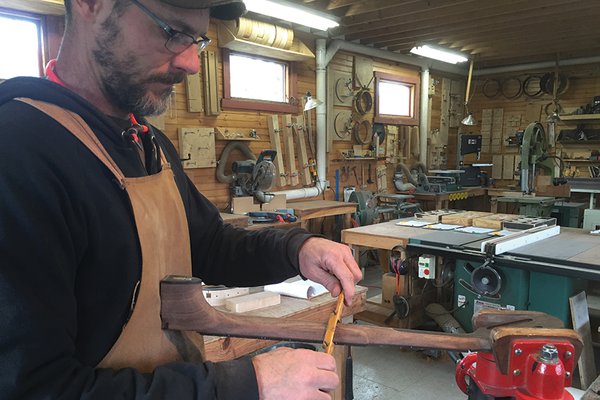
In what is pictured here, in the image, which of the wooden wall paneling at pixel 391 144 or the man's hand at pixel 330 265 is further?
the wooden wall paneling at pixel 391 144

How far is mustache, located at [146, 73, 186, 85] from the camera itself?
862 mm

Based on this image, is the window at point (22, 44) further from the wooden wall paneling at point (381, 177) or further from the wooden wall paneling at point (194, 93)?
the wooden wall paneling at point (381, 177)

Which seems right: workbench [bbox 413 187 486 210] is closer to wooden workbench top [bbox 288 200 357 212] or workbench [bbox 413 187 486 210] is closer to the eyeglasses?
wooden workbench top [bbox 288 200 357 212]

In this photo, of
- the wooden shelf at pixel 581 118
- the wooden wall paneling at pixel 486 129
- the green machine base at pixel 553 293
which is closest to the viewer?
the green machine base at pixel 553 293

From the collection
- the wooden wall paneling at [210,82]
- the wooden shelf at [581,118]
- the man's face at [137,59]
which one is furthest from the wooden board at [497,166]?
the man's face at [137,59]

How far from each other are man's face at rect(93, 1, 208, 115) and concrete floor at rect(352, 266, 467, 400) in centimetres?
238

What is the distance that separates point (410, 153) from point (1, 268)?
6998 millimetres

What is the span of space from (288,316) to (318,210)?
3.16 meters

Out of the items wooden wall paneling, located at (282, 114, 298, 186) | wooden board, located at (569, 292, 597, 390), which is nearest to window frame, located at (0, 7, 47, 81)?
wooden wall paneling, located at (282, 114, 298, 186)

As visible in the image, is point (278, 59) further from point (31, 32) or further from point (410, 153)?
point (410, 153)

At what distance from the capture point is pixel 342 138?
5.91m

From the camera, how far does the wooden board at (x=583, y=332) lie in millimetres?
2469

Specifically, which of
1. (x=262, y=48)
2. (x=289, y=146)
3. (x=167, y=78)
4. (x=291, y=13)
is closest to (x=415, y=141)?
(x=289, y=146)

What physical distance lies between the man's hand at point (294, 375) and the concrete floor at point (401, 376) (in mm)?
2203
